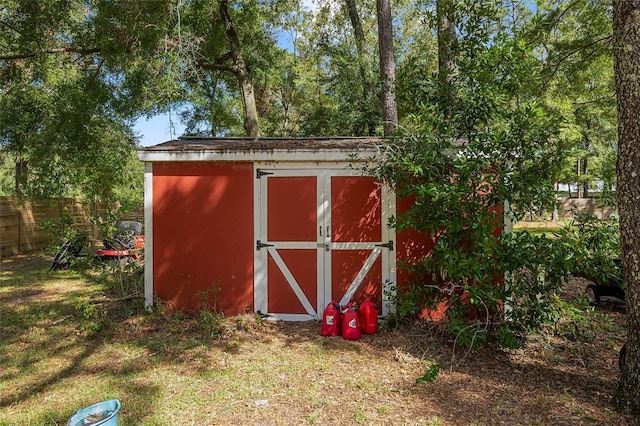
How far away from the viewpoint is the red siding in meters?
5.34

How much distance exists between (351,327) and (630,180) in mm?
3085

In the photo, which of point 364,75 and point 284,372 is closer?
point 284,372

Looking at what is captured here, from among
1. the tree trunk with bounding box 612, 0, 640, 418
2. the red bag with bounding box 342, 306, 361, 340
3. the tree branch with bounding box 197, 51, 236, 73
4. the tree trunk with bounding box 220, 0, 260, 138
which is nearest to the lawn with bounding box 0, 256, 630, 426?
the red bag with bounding box 342, 306, 361, 340

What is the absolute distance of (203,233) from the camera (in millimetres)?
5379

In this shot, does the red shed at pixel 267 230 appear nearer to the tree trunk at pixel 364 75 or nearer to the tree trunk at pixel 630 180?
the tree trunk at pixel 630 180

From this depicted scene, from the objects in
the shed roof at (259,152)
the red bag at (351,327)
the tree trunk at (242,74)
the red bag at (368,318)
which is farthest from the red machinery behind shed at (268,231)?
the tree trunk at (242,74)

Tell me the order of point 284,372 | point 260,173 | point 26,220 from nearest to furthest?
point 284,372
point 260,173
point 26,220

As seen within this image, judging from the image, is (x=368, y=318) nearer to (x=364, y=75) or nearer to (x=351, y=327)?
(x=351, y=327)

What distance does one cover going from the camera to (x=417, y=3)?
14.5m

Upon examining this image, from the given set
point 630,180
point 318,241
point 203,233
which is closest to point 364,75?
point 318,241

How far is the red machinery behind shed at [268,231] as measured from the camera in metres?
5.20

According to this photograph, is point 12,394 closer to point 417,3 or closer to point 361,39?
point 361,39

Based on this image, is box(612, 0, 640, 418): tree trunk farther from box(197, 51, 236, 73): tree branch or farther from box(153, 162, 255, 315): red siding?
box(197, 51, 236, 73): tree branch

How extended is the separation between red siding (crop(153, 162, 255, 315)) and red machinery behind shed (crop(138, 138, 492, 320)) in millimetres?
14
